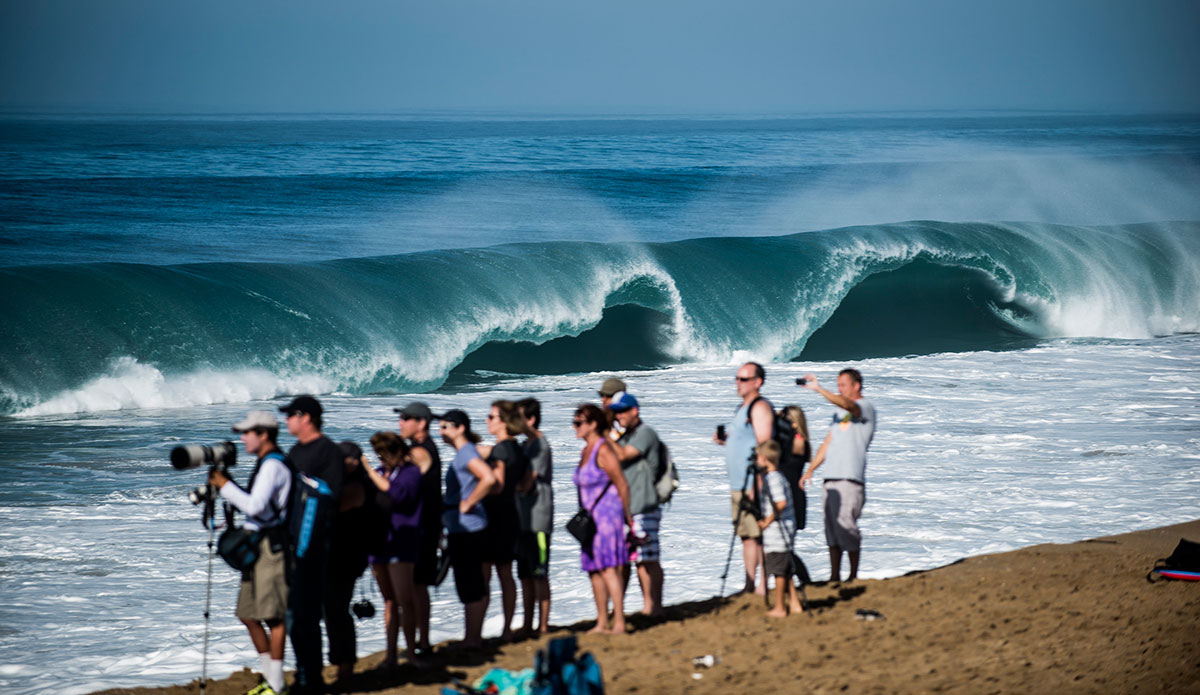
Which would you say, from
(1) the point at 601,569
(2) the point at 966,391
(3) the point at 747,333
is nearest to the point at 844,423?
(1) the point at 601,569

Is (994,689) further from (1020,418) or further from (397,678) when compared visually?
(1020,418)

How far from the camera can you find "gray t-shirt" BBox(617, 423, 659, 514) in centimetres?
714

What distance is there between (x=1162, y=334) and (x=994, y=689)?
22.7m

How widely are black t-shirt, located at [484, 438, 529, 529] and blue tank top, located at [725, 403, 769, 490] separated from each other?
4.27 ft

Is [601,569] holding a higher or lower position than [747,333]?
lower

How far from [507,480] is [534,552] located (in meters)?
0.53

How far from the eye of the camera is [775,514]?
708cm

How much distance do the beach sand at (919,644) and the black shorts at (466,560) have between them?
40 centimetres

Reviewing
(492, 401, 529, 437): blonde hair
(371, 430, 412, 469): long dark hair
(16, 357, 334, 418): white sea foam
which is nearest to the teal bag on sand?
(371, 430, 412, 469): long dark hair

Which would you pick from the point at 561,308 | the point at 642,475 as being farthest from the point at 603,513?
the point at 561,308

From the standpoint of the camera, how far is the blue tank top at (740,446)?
24.1 ft

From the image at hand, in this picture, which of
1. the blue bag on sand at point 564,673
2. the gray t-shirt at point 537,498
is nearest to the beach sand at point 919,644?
the gray t-shirt at point 537,498

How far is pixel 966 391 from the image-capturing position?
17516 millimetres

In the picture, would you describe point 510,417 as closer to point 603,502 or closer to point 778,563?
point 603,502
